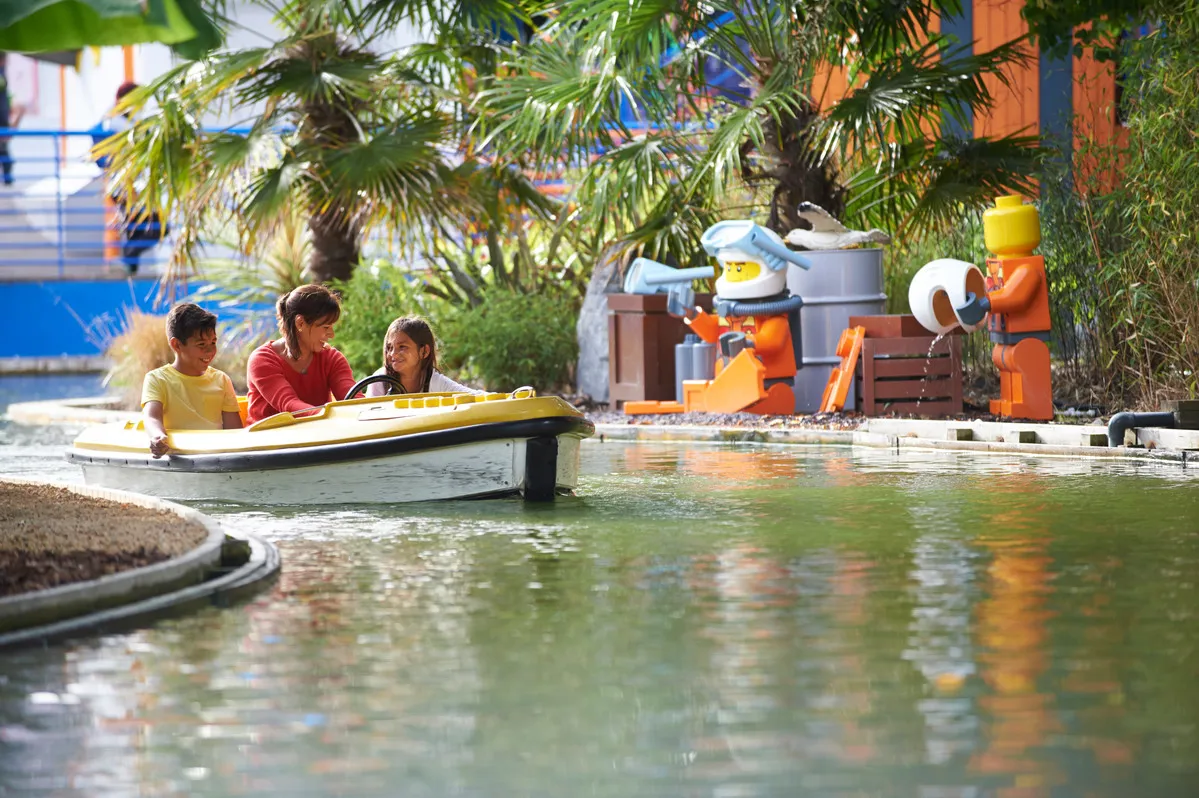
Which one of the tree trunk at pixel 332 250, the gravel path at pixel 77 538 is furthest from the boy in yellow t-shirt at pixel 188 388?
the tree trunk at pixel 332 250

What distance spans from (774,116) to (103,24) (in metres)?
9.53

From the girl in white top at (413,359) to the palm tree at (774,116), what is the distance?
4867 mm

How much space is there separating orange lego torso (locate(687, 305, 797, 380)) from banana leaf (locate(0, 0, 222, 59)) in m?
8.51

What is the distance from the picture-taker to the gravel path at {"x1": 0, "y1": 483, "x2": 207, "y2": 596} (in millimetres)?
5844

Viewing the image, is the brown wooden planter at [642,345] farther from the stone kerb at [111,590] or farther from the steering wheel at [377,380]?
the stone kerb at [111,590]

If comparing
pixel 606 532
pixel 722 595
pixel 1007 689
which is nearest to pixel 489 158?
pixel 606 532

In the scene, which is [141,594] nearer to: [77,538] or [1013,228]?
[77,538]

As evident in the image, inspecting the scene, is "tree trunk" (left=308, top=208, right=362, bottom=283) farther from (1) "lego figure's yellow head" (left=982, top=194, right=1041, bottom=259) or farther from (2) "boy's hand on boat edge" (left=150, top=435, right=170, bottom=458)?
(2) "boy's hand on boat edge" (left=150, top=435, right=170, bottom=458)

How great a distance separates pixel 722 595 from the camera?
238 inches

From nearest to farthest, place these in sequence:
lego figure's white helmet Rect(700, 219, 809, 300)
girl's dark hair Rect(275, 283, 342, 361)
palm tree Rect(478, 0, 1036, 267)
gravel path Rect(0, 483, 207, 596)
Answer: gravel path Rect(0, 483, 207, 596), girl's dark hair Rect(275, 283, 342, 361), lego figure's white helmet Rect(700, 219, 809, 300), palm tree Rect(478, 0, 1036, 267)

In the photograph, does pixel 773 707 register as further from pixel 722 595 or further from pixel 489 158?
pixel 489 158

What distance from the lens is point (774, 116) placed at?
46.7 feet

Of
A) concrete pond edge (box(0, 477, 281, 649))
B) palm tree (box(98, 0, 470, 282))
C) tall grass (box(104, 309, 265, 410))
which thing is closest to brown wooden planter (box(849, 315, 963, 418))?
palm tree (box(98, 0, 470, 282))

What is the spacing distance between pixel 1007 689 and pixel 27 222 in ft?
87.2
